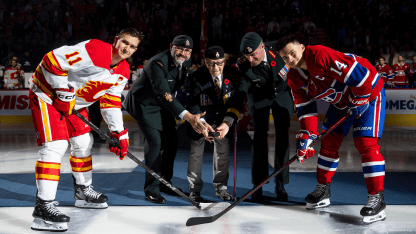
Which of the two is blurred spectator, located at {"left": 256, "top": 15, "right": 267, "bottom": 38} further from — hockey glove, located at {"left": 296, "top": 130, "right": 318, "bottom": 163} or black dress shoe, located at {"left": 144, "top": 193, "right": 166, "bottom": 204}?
black dress shoe, located at {"left": 144, "top": 193, "right": 166, "bottom": 204}

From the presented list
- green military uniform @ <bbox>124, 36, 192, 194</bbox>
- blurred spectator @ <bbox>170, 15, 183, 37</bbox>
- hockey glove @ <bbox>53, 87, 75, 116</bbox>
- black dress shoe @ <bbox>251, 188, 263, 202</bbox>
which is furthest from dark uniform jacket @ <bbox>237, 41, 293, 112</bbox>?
blurred spectator @ <bbox>170, 15, 183, 37</bbox>

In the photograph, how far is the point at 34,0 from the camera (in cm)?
1517

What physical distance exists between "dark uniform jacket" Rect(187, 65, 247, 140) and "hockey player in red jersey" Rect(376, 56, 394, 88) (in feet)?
28.0

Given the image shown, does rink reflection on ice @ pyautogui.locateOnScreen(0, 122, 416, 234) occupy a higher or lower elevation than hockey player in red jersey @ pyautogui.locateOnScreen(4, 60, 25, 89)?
lower

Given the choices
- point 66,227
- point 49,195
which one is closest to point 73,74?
point 49,195

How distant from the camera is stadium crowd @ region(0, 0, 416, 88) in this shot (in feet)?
37.8

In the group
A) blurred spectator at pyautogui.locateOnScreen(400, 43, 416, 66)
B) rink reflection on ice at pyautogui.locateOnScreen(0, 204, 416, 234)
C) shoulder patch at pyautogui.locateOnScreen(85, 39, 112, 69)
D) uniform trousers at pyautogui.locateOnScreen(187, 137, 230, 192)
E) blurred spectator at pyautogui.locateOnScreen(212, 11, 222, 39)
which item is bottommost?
rink reflection on ice at pyautogui.locateOnScreen(0, 204, 416, 234)

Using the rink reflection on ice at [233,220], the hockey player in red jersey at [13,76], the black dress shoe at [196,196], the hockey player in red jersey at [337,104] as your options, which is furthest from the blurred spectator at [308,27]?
the black dress shoe at [196,196]

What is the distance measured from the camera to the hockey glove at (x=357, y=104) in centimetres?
275

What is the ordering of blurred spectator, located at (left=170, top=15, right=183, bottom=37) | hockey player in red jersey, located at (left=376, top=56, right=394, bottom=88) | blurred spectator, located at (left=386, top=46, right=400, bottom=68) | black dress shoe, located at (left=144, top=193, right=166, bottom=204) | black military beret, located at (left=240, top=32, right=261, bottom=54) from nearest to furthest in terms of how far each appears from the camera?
black military beret, located at (left=240, top=32, right=261, bottom=54), black dress shoe, located at (left=144, top=193, right=166, bottom=204), hockey player in red jersey, located at (left=376, top=56, right=394, bottom=88), blurred spectator, located at (left=386, top=46, right=400, bottom=68), blurred spectator, located at (left=170, top=15, right=183, bottom=37)

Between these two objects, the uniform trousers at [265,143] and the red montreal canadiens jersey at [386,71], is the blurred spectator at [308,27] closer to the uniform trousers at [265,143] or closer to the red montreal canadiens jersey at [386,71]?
the red montreal canadiens jersey at [386,71]

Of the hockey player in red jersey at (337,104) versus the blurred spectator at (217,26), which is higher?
the blurred spectator at (217,26)

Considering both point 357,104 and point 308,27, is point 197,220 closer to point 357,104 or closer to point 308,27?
point 357,104

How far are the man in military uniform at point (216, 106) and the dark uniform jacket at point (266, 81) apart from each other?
0.31ft
